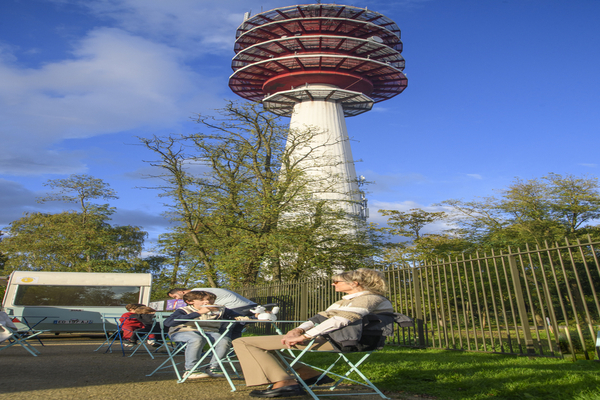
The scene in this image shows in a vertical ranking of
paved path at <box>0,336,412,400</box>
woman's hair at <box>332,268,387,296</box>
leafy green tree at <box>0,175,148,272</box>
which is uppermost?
leafy green tree at <box>0,175,148,272</box>

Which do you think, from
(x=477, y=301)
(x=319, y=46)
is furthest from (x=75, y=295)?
(x=319, y=46)

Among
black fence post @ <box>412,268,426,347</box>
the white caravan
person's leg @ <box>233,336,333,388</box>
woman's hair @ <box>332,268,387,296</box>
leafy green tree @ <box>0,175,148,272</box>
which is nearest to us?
person's leg @ <box>233,336,333,388</box>

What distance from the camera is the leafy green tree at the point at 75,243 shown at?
29766 millimetres

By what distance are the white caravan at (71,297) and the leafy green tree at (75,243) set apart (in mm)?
14253

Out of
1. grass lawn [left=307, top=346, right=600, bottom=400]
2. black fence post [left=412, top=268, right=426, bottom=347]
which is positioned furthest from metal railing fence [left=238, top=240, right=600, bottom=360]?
grass lawn [left=307, top=346, right=600, bottom=400]

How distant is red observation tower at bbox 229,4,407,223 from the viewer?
3008 centimetres

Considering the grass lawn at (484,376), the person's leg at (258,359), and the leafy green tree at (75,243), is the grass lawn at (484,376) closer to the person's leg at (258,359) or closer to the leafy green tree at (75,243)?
the person's leg at (258,359)

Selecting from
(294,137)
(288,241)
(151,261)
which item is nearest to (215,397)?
(288,241)

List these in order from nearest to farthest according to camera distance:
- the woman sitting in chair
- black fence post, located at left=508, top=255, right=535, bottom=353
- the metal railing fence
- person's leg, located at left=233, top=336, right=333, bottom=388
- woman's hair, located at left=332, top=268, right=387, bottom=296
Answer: the woman sitting in chair < person's leg, located at left=233, top=336, right=333, bottom=388 < woman's hair, located at left=332, top=268, right=387, bottom=296 < the metal railing fence < black fence post, located at left=508, top=255, right=535, bottom=353

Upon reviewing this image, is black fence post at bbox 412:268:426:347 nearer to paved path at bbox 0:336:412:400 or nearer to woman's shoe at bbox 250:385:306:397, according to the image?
paved path at bbox 0:336:412:400

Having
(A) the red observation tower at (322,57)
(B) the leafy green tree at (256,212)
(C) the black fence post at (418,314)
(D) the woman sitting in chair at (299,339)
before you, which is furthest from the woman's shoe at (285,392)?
(A) the red observation tower at (322,57)

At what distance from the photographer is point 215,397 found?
4242mm

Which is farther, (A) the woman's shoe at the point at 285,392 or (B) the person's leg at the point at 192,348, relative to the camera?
(B) the person's leg at the point at 192,348

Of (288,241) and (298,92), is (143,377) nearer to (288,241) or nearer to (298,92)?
(288,241)
